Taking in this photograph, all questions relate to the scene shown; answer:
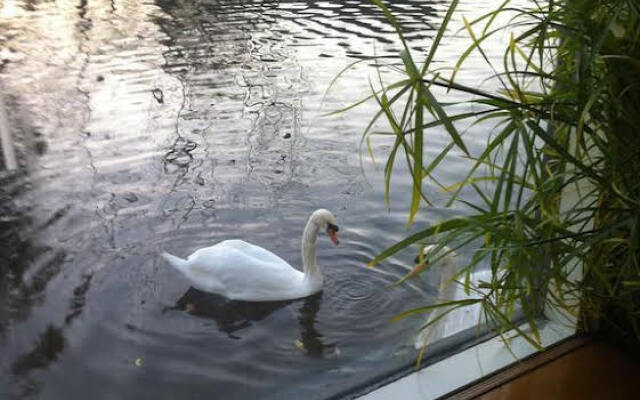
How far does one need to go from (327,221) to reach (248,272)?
0.30m

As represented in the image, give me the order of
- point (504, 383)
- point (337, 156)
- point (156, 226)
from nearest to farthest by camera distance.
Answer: point (504, 383) < point (156, 226) < point (337, 156)

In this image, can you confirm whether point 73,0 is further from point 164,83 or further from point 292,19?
point 164,83

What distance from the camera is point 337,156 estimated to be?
2.79 meters

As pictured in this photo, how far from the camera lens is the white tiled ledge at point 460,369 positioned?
1168 millimetres

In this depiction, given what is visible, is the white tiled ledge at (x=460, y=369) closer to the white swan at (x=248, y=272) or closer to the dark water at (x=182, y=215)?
the dark water at (x=182, y=215)

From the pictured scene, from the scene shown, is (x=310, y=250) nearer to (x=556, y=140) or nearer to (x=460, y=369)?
(x=460, y=369)

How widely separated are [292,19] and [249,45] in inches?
30.7

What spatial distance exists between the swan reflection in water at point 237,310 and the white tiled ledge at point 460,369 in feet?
2.19

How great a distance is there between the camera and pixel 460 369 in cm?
121

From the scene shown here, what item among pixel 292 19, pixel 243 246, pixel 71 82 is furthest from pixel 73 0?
pixel 243 246

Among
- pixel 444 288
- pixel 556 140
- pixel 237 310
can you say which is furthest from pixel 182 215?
pixel 556 140

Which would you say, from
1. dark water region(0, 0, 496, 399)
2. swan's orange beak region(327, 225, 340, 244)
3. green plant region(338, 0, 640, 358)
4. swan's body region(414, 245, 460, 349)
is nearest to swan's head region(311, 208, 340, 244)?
swan's orange beak region(327, 225, 340, 244)

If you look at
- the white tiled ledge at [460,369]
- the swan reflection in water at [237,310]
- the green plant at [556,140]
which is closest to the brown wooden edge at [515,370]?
the white tiled ledge at [460,369]

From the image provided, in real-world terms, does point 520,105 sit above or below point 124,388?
above
